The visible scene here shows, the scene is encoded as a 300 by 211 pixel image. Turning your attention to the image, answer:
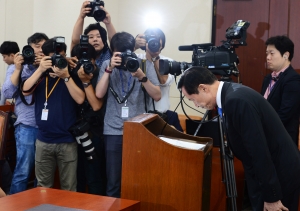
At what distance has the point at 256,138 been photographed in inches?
64.7

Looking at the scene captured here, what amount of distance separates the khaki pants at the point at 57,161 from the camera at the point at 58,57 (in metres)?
0.51

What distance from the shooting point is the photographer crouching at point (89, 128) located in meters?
2.71

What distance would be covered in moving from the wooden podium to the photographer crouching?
0.87m

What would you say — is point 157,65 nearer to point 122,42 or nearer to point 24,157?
point 122,42

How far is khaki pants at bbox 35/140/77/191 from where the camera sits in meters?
2.72

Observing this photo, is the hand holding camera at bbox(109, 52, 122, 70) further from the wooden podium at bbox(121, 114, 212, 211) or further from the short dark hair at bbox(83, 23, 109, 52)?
the wooden podium at bbox(121, 114, 212, 211)

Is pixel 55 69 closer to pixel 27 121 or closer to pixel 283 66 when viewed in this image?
pixel 27 121

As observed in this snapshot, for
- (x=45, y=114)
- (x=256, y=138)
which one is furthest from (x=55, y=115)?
(x=256, y=138)

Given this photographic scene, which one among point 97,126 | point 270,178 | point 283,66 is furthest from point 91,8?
point 270,178

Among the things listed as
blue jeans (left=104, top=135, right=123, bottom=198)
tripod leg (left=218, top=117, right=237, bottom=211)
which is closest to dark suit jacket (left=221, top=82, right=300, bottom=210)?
tripod leg (left=218, top=117, right=237, bottom=211)

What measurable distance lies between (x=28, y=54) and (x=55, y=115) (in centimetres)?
51

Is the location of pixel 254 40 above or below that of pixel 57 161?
above

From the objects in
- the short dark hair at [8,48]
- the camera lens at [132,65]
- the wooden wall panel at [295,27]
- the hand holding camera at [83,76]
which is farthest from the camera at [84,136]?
the wooden wall panel at [295,27]

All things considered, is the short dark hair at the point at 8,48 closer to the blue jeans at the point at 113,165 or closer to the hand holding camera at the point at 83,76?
the hand holding camera at the point at 83,76
